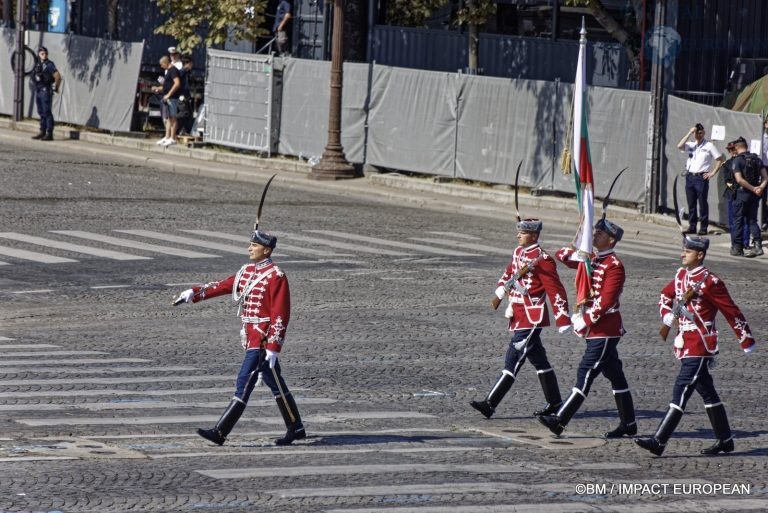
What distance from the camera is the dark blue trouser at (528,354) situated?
12648 millimetres

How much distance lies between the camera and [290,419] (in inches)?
449

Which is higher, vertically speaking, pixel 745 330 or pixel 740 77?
pixel 740 77

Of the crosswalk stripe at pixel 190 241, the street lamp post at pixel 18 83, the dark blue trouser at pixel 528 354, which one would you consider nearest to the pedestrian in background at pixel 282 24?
the street lamp post at pixel 18 83

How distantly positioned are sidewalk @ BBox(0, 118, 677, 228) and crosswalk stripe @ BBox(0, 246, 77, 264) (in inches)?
411

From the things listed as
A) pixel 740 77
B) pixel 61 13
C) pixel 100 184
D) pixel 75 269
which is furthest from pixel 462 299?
pixel 61 13

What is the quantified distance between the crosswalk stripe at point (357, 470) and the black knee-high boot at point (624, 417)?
1487mm

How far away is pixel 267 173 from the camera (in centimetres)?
3422

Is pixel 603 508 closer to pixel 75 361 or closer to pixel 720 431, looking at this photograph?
pixel 720 431

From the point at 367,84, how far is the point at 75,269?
49.2ft

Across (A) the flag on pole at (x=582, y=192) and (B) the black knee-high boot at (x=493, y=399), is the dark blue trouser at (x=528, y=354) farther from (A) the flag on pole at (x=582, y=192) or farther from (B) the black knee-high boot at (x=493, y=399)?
(A) the flag on pole at (x=582, y=192)

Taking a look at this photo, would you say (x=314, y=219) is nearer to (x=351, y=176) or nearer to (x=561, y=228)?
(x=561, y=228)

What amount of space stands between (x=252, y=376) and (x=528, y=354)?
249 centimetres

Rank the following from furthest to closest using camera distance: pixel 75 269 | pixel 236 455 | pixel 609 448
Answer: pixel 75 269
pixel 609 448
pixel 236 455

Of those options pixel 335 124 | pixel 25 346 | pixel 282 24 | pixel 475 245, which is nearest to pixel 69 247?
pixel 475 245
